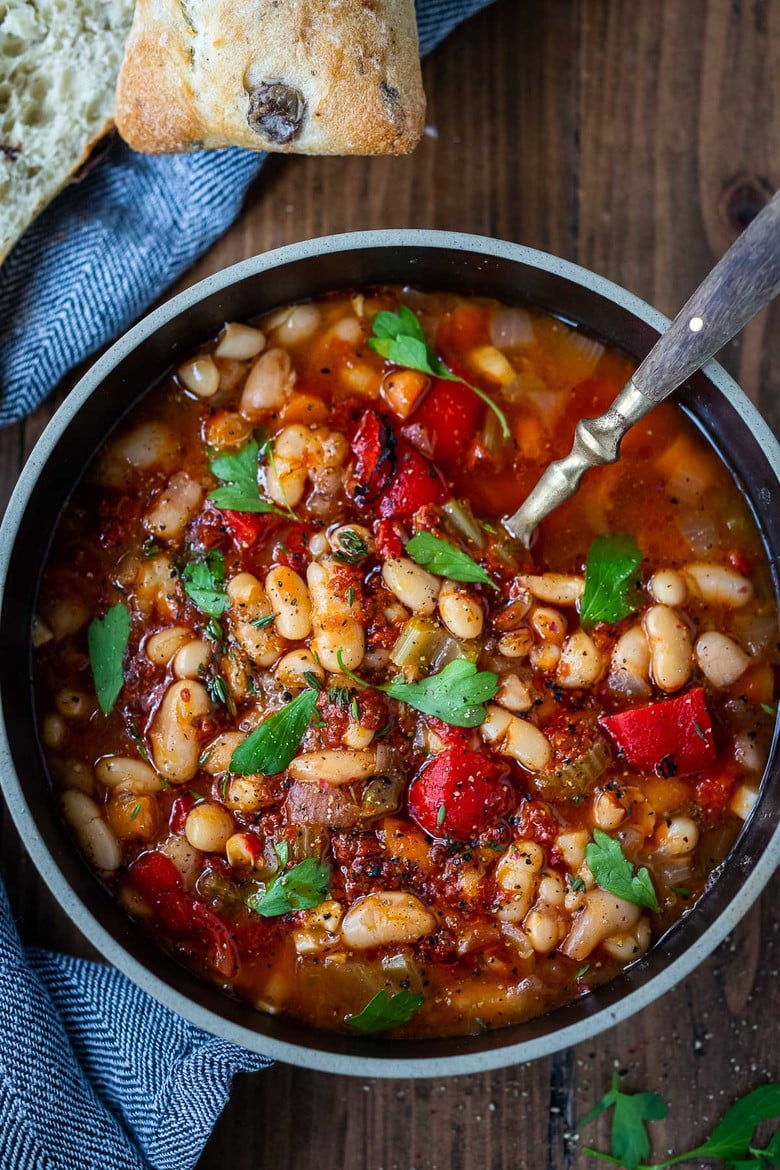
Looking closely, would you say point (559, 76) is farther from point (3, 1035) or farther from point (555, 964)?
point (3, 1035)

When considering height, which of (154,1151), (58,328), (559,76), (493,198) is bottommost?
(154,1151)

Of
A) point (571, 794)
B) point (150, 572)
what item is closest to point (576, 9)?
point (150, 572)

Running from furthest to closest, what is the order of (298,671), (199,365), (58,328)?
(58,328) → (199,365) → (298,671)

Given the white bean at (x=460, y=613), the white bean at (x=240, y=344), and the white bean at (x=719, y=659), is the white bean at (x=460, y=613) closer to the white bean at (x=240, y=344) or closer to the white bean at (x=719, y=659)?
the white bean at (x=719, y=659)

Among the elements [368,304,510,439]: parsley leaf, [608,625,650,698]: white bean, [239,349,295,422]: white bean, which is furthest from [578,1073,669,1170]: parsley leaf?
[239,349,295,422]: white bean

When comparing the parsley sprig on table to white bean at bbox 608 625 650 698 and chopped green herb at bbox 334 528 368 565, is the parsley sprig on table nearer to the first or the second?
white bean at bbox 608 625 650 698

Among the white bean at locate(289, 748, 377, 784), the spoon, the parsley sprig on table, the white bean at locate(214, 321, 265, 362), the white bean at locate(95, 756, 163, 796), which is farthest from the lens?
the parsley sprig on table

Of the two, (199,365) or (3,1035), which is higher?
(199,365)
